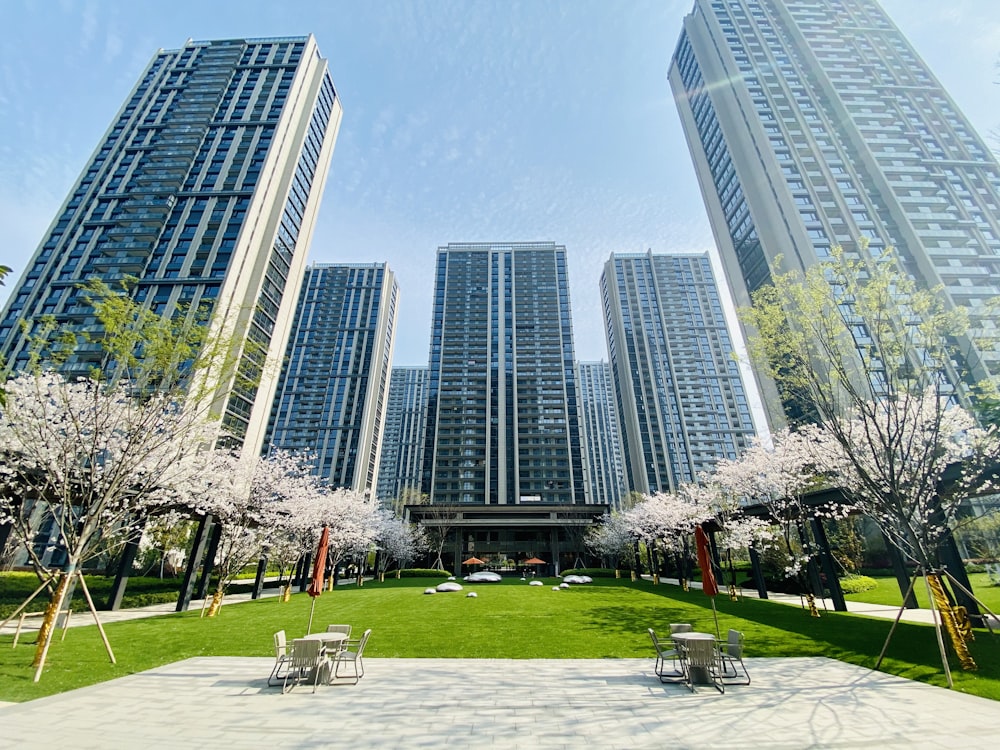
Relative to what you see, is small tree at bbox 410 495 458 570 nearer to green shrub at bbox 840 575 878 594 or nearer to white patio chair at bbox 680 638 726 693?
green shrub at bbox 840 575 878 594

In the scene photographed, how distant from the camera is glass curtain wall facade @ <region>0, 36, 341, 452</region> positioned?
55000mm

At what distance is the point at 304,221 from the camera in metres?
67.1

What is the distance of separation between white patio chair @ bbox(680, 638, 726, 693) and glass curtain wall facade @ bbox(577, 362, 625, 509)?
131079 mm

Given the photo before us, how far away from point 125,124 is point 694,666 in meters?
103

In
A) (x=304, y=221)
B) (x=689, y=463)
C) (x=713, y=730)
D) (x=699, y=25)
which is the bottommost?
(x=713, y=730)

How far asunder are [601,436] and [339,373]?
9511 cm

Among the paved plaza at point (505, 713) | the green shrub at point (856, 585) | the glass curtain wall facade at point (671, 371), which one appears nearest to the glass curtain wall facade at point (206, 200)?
the paved plaza at point (505, 713)

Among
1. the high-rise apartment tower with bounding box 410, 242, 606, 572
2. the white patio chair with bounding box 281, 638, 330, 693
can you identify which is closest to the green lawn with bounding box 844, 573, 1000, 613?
the white patio chair with bounding box 281, 638, 330, 693

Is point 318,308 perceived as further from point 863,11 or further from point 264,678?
point 863,11

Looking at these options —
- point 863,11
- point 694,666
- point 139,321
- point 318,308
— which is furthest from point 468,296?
point 694,666

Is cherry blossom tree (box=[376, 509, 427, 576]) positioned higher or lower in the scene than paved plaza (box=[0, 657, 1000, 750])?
higher

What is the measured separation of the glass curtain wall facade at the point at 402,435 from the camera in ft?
467

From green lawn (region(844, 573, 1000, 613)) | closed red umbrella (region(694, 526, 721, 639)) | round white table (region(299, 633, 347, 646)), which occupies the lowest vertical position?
green lawn (region(844, 573, 1000, 613))

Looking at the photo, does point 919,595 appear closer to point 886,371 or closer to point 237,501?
point 886,371
